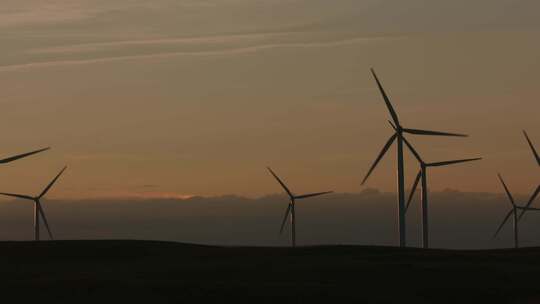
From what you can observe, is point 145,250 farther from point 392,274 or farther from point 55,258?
point 392,274

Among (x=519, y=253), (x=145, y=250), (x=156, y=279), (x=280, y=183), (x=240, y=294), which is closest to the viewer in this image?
(x=240, y=294)

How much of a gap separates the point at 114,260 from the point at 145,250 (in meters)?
7.22

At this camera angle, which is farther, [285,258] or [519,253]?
[519,253]

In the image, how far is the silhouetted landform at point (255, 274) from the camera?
72.1m

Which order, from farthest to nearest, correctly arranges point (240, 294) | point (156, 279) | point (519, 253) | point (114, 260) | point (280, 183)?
point (280, 183) < point (519, 253) < point (114, 260) < point (156, 279) < point (240, 294)

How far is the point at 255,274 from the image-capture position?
83500 millimetres

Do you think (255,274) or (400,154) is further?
(400,154)

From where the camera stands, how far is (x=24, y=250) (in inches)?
3979

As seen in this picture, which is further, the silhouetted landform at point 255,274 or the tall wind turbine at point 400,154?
the tall wind turbine at point 400,154

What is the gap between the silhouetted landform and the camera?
7212 centimetres

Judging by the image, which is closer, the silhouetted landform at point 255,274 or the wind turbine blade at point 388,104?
the silhouetted landform at point 255,274

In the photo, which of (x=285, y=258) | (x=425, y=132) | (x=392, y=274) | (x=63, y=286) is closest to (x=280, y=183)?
(x=425, y=132)

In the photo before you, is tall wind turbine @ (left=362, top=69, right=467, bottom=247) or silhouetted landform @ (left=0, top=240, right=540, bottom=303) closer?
silhouetted landform @ (left=0, top=240, right=540, bottom=303)

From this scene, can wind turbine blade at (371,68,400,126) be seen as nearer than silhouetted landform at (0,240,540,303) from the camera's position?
No
